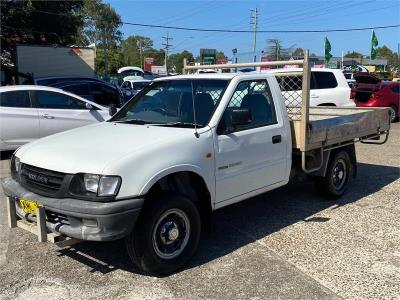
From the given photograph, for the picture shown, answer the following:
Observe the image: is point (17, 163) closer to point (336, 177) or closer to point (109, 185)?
point (109, 185)

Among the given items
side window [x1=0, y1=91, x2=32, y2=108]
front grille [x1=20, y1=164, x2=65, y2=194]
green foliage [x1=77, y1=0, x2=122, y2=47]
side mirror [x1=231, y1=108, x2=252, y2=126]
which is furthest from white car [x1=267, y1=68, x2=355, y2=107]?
green foliage [x1=77, y1=0, x2=122, y2=47]

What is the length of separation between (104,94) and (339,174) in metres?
9.21

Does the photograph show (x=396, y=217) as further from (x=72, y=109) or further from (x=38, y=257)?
(x=72, y=109)

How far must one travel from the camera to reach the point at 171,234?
4293 millimetres

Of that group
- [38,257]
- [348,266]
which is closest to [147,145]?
[38,257]

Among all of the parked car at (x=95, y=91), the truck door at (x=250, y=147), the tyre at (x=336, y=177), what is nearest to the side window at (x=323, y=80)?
the parked car at (x=95, y=91)

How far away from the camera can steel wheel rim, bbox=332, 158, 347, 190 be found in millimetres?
6758

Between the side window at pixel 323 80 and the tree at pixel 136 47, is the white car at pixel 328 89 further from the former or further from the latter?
the tree at pixel 136 47

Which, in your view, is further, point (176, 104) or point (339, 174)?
point (339, 174)

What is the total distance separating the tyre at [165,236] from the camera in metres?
4.03

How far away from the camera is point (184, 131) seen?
4.53 m

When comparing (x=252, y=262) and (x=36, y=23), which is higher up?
(x=36, y=23)

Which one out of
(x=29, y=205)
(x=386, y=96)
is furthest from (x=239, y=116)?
(x=386, y=96)

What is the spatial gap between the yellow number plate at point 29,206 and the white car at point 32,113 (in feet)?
18.3
